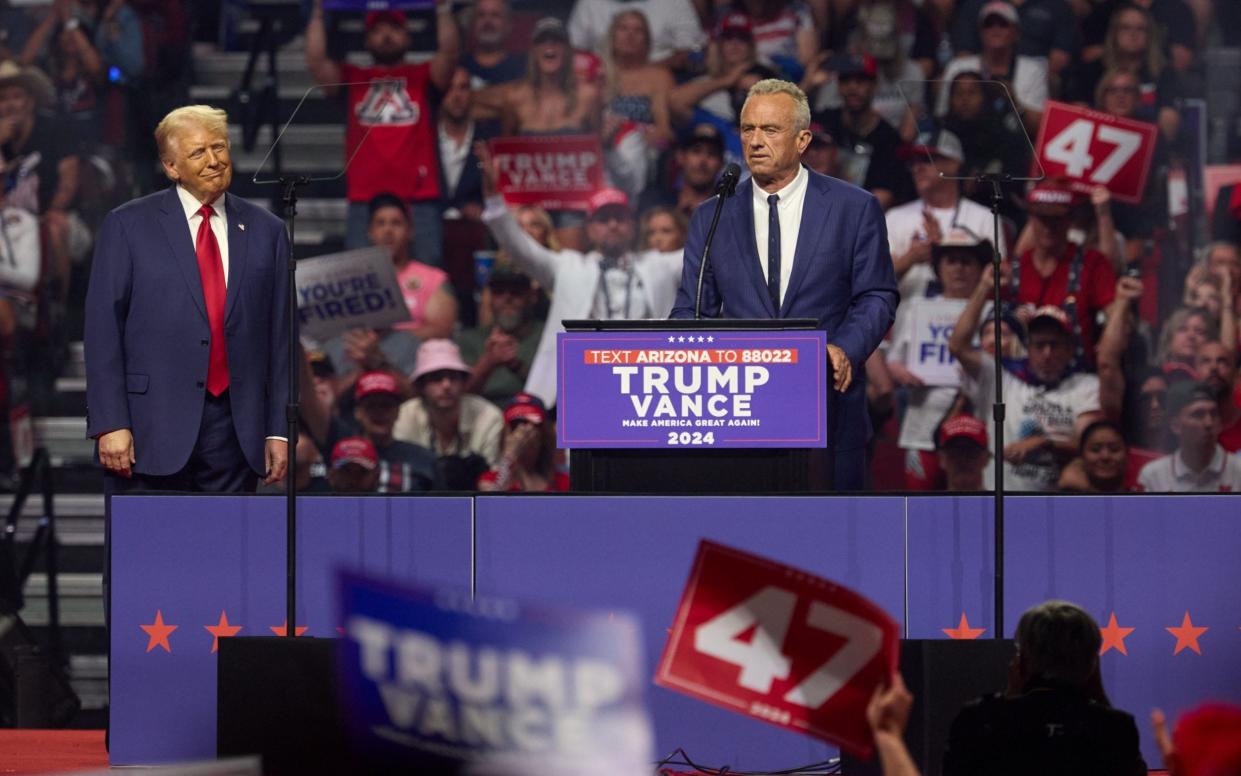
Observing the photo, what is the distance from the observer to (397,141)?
26.9 ft

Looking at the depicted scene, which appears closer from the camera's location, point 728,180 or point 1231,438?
point 728,180

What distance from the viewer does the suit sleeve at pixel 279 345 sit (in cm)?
455

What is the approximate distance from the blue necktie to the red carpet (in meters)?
1.96

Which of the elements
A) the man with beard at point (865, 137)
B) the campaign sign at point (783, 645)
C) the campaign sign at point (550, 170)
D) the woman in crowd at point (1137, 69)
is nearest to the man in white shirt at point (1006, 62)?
the woman in crowd at point (1137, 69)

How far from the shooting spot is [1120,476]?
752 cm

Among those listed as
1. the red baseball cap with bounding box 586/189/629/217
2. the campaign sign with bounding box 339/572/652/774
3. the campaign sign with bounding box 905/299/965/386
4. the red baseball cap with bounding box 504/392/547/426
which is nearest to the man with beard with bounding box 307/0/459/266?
the red baseball cap with bounding box 586/189/629/217

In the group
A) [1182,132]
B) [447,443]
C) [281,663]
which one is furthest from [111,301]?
[1182,132]

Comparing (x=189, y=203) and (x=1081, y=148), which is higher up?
(x=1081, y=148)

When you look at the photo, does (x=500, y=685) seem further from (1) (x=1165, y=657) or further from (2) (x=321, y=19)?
(2) (x=321, y=19)

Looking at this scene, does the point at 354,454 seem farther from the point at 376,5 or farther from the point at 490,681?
the point at 490,681

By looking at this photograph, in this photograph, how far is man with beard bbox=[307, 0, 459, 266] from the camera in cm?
820

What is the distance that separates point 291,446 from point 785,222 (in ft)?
4.42

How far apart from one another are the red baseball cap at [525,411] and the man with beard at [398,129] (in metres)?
0.90

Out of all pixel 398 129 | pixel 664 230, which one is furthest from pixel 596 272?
pixel 398 129
